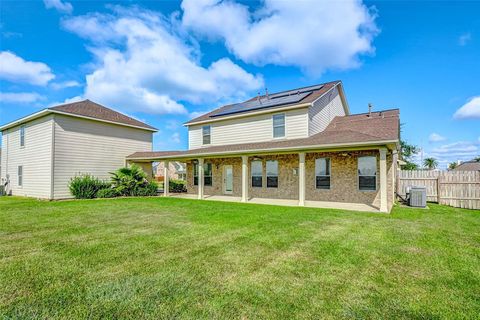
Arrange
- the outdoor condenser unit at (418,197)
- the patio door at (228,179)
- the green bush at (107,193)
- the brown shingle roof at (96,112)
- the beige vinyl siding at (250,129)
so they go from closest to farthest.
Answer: the outdoor condenser unit at (418,197)
the beige vinyl siding at (250,129)
the green bush at (107,193)
the brown shingle roof at (96,112)
the patio door at (228,179)

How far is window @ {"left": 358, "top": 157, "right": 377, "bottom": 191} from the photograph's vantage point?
35.7 feet

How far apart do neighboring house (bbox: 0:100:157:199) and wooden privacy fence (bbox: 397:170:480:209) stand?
667 inches

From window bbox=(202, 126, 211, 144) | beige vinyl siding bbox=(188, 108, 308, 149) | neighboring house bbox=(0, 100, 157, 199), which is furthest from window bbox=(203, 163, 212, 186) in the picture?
neighboring house bbox=(0, 100, 157, 199)

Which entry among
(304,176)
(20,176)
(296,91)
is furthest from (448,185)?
(20,176)

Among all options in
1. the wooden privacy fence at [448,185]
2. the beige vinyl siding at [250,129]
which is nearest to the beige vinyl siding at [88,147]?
the beige vinyl siding at [250,129]

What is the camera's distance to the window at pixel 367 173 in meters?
10.9

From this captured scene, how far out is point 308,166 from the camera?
12398 millimetres

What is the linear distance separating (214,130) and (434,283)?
14611mm

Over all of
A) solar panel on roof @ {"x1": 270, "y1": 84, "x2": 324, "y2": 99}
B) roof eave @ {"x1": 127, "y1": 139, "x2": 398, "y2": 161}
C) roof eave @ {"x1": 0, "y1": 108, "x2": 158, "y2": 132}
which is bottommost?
roof eave @ {"x1": 127, "y1": 139, "x2": 398, "y2": 161}

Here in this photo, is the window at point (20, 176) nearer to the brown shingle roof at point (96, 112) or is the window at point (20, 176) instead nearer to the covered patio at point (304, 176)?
the brown shingle roof at point (96, 112)

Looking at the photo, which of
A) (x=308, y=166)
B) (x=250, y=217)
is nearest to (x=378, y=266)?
(x=250, y=217)

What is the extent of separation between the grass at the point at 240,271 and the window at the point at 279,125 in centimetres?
787

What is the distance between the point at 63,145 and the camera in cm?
1412

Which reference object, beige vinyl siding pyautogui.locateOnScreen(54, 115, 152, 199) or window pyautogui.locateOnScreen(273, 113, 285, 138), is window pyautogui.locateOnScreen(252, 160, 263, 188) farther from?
beige vinyl siding pyautogui.locateOnScreen(54, 115, 152, 199)
